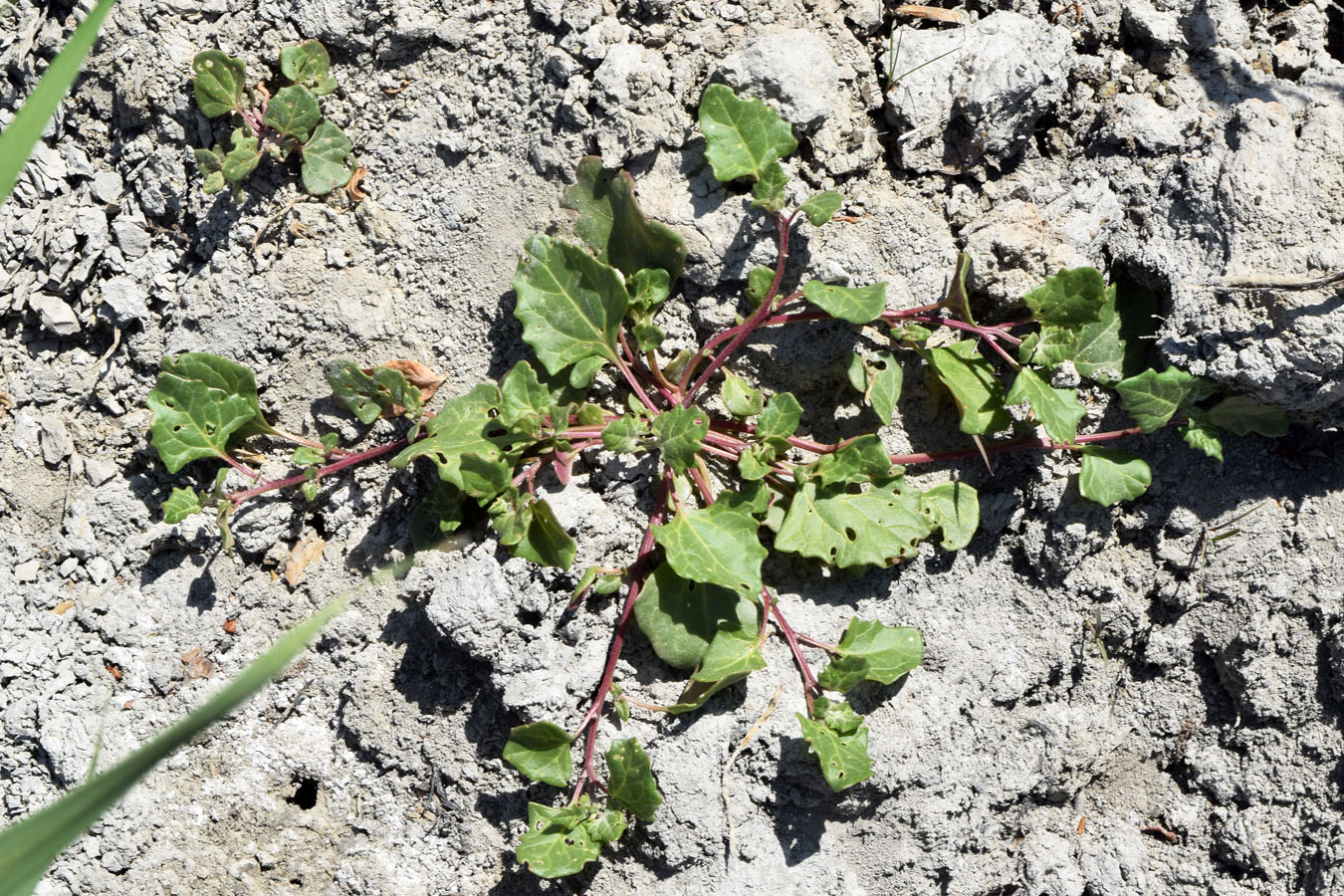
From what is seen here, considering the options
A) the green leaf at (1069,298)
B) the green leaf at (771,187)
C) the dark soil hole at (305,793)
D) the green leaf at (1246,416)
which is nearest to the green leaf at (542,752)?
the dark soil hole at (305,793)

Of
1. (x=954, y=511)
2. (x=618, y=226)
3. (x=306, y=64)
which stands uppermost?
(x=306, y=64)

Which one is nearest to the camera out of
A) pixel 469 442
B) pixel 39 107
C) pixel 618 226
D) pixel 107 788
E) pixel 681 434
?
pixel 107 788

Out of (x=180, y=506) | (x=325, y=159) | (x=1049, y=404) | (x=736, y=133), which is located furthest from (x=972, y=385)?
(x=180, y=506)

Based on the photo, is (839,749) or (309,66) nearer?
→ (839,749)

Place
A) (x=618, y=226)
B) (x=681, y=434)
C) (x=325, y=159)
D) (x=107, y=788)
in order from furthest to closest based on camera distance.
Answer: (x=325, y=159) < (x=618, y=226) < (x=681, y=434) < (x=107, y=788)

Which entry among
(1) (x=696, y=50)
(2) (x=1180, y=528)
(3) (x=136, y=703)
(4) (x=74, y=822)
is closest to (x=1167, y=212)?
(2) (x=1180, y=528)

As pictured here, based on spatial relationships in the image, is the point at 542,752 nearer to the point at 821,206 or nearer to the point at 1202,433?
the point at 821,206

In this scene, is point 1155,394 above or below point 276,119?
below

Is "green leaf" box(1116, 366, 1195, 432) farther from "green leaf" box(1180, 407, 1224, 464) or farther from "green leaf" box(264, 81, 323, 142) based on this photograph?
"green leaf" box(264, 81, 323, 142)
